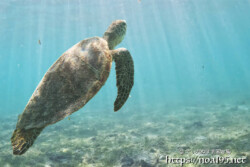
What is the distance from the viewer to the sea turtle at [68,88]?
304cm

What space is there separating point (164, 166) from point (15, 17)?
32.8m

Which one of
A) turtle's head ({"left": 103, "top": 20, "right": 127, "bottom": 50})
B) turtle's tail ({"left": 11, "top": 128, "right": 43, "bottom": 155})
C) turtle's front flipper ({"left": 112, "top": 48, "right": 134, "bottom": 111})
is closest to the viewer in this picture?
turtle's tail ({"left": 11, "top": 128, "right": 43, "bottom": 155})

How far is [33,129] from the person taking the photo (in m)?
3.08

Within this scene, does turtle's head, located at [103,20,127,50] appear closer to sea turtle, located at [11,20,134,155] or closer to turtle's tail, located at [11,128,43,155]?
sea turtle, located at [11,20,134,155]

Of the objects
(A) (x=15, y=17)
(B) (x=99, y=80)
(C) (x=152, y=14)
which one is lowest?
(B) (x=99, y=80)

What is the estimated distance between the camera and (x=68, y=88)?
10.5 ft

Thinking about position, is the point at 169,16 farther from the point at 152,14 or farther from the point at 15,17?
the point at 15,17

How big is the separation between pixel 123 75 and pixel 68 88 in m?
1.03

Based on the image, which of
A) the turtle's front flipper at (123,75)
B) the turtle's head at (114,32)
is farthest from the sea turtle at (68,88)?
the turtle's head at (114,32)

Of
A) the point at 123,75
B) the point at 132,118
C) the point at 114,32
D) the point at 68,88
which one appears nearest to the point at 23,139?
the point at 68,88

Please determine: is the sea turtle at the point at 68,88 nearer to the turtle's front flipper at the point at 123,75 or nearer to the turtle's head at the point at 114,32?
the turtle's front flipper at the point at 123,75

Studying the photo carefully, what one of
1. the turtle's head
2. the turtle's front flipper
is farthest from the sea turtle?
the turtle's head

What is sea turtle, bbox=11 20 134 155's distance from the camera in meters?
3.04

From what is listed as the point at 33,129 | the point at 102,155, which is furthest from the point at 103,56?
the point at 102,155
